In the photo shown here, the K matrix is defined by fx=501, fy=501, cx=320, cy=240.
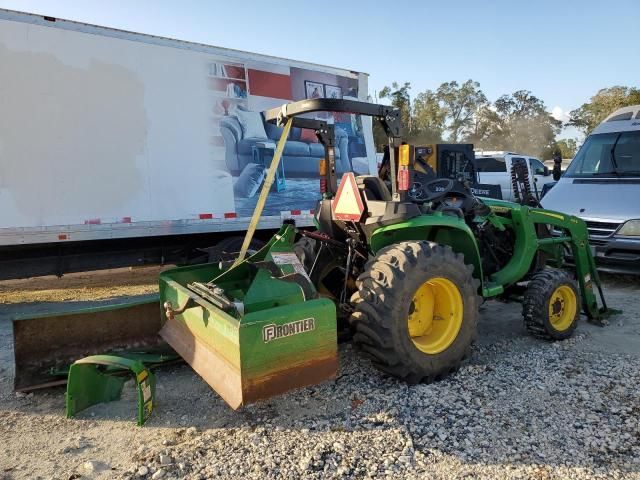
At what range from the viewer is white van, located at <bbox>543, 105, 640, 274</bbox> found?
6.96 meters

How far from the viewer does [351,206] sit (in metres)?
4.01

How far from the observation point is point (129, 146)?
6.45 meters

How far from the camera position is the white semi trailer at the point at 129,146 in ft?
19.1

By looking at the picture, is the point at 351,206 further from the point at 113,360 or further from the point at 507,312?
the point at 507,312

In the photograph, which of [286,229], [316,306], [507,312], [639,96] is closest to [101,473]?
[316,306]

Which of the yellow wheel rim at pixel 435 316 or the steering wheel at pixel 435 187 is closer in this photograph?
the yellow wheel rim at pixel 435 316

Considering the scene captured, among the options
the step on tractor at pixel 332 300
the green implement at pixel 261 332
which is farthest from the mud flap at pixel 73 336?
the green implement at pixel 261 332

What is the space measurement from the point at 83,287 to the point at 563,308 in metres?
7.21

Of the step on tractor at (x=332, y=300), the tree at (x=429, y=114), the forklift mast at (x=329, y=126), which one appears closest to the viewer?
the step on tractor at (x=332, y=300)

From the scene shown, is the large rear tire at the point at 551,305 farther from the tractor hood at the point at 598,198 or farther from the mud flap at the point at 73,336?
the mud flap at the point at 73,336

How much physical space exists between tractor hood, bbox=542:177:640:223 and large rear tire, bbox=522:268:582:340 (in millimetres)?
2903

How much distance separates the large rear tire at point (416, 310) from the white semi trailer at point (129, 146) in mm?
3983

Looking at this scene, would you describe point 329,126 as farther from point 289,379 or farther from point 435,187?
point 289,379

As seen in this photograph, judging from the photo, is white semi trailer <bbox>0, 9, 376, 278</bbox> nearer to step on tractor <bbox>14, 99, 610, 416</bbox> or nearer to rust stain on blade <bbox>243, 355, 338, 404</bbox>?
step on tractor <bbox>14, 99, 610, 416</bbox>
